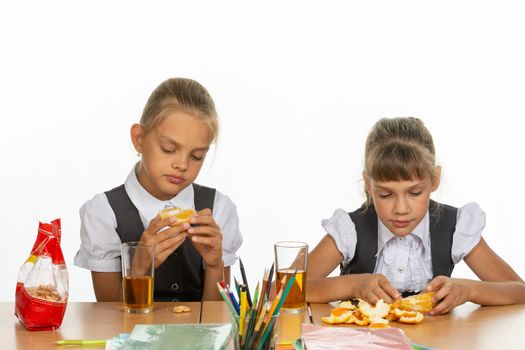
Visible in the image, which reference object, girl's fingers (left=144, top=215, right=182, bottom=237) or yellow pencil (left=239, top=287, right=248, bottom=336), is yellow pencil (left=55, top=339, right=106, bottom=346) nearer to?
yellow pencil (left=239, top=287, right=248, bottom=336)

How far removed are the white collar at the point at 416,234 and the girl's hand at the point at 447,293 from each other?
1.36 ft

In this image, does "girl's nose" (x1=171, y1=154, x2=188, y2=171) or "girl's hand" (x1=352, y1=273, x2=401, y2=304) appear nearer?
"girl's hand" (x1=352, y1=273, x2=401, y2=304)

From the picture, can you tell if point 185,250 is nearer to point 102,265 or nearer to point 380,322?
point 102,265

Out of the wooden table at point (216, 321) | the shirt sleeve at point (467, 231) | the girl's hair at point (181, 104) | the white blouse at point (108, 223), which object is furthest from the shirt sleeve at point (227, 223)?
the shirt sleeve at point (467, 231)

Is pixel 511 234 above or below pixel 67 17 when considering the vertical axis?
below

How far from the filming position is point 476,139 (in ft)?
12.4

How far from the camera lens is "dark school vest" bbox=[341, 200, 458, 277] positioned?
85.4 inches

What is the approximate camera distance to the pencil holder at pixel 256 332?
4.10ft

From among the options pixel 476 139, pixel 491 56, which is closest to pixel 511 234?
pixel 476 139

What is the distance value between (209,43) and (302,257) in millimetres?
2161

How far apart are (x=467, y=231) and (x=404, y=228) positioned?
0.22 metres

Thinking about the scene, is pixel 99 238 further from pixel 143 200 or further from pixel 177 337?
pixel 177 337

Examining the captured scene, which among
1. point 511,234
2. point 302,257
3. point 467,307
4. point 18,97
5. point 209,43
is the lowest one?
point 511,234

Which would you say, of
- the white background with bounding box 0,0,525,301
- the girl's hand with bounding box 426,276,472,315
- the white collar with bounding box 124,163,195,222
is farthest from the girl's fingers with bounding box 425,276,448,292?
the white background with bounding box 0,0,525,301
